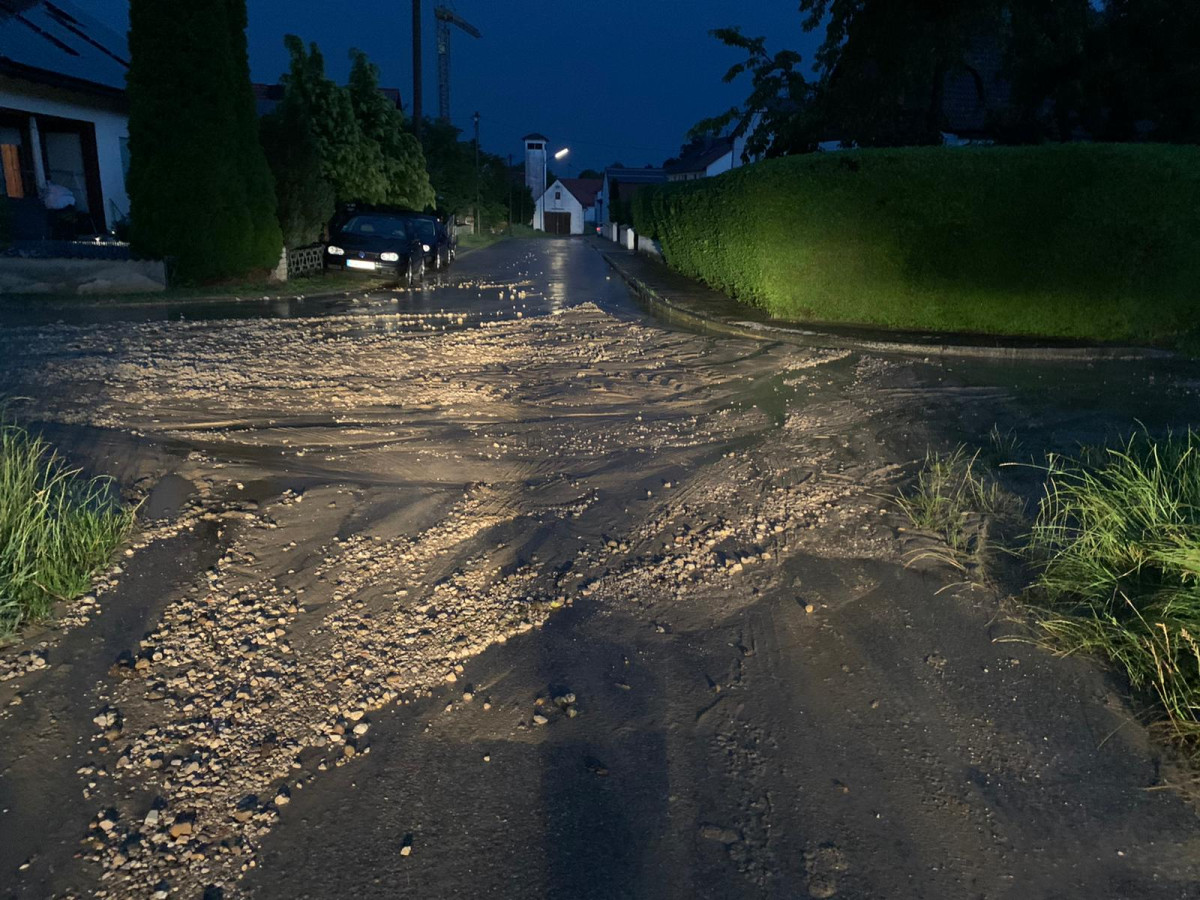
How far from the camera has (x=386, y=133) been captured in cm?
3092

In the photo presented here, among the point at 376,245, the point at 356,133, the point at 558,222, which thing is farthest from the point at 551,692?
the point at 558,222

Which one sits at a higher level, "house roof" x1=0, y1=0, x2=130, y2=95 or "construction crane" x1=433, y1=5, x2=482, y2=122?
"construction crane" x1=433, y1=5, x2=482, y2=122

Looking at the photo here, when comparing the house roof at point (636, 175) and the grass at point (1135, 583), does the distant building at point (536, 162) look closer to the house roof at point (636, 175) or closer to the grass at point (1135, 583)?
the house roof at point (636, 175)

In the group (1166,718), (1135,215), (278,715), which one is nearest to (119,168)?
(1135,215)

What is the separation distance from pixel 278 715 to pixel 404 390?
631cm

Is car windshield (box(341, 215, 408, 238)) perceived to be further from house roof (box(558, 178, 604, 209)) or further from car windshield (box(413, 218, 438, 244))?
house roof (box(558, 178, 604, 209))

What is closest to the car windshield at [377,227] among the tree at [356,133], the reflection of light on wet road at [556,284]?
the tree at [356,133]

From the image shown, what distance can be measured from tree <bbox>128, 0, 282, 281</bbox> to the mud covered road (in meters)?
11.8

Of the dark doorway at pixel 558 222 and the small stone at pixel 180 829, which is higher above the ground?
the dark doorway at pixel 558 222

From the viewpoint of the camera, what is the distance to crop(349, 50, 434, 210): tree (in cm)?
3042

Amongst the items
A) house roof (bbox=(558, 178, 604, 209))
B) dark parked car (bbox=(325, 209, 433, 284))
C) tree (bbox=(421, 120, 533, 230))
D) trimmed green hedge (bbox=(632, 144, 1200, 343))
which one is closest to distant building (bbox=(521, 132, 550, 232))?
house roof (bbox=(558, 178, 604, 209))

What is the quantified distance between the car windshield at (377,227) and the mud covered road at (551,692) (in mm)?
16408

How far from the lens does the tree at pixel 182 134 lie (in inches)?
→ 731

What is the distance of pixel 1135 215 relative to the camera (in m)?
12.6
